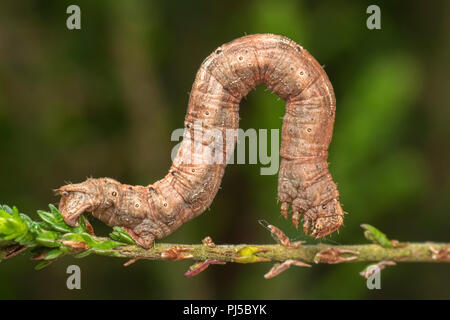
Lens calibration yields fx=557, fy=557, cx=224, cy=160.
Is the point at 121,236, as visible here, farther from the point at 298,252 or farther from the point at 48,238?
the point at 298,252

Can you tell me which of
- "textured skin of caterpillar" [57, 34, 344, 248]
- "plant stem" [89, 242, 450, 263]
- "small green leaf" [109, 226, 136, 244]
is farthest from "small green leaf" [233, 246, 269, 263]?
"textured skin of caterpillar" [57, 34, 344, 248]

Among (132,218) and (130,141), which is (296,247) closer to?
(132,218)

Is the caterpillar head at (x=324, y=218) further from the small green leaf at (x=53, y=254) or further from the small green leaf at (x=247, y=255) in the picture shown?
the small green leaf at (x=53, y=254)

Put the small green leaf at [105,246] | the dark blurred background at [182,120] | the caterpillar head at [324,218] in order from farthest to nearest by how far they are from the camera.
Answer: the dark blurred background at [182,120]
the caterpillar head at [324,218]
the small green leaf at [105,246]

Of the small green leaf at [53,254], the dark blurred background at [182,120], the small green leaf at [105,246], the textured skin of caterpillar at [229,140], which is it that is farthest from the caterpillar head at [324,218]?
the small green leaf at [53,254]

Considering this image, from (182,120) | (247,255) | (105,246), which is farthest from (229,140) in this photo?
(182,120)
